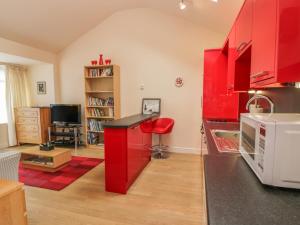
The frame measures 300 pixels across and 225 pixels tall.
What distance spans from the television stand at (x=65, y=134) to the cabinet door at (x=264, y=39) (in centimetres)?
437

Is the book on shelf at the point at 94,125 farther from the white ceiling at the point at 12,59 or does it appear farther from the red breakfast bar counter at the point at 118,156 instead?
the red breakfast bar counter at the point at 118,156

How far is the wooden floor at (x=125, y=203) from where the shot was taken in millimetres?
1960

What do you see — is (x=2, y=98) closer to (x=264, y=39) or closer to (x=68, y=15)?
(x=68, y=15)

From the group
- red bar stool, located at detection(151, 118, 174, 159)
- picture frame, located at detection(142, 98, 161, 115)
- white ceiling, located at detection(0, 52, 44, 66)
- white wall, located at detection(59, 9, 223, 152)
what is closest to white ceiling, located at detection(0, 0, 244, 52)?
white wall, located at detection(59, 9, 223, 152)

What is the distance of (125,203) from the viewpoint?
2268 mm

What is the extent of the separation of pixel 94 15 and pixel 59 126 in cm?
286

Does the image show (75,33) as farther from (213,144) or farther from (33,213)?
(213,144)

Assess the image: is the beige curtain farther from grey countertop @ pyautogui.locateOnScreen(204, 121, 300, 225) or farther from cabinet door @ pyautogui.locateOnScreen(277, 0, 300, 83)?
A: cabinet door @ pyautogui.locateOnScreen(277, 0, 300, 83)

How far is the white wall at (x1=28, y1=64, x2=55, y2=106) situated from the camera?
4.99 meters

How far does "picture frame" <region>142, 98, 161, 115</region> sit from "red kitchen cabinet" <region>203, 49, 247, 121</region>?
1.27 m

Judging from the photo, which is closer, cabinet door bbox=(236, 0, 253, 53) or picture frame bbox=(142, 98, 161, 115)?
cabinet door bbox=(236, 0, 253, 53)

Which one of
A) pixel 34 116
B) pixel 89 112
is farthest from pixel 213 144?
pixel 34 116

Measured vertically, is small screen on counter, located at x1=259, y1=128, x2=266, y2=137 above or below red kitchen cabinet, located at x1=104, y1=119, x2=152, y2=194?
above

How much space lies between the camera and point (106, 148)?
8.18 feet
